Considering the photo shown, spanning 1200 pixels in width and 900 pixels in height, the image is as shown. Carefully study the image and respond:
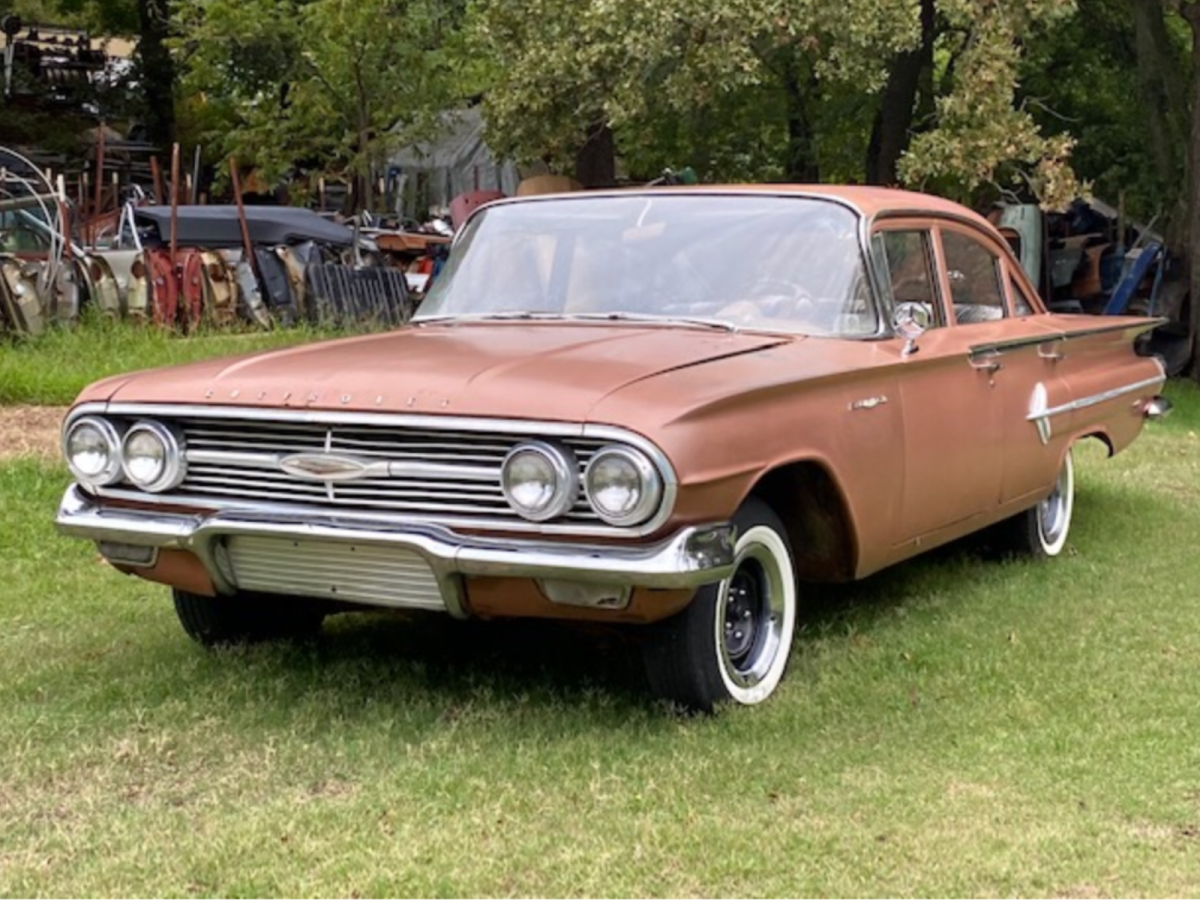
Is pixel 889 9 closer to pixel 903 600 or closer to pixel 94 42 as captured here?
pixel 903 600

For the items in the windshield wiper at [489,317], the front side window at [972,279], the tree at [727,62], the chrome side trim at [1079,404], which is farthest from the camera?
the tree at [727,62]

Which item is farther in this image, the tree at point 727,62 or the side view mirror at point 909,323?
the tree at point 727,62

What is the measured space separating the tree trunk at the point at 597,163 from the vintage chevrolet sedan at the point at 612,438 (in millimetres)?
11583

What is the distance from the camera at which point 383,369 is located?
436 cm

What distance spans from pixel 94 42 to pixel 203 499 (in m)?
33.5

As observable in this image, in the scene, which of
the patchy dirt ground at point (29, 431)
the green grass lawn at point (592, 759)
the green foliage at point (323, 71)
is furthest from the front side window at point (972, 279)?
the green foliage at point (323, 71)

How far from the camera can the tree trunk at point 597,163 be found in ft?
56.7

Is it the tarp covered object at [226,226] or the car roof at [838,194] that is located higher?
the car roof at [838,194]

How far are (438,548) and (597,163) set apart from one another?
1397 centimetres

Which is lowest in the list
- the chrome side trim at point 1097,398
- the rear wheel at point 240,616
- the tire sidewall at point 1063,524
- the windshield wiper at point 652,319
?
the tire sidewall at point 1063,524

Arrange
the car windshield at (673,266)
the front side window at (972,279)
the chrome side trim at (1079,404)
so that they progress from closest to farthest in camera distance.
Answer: the car windshield at (673,266)
the front side window at (972,279)
the chrome side trim at (1079,404)

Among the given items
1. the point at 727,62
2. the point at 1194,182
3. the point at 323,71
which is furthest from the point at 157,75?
the point at 1194,182

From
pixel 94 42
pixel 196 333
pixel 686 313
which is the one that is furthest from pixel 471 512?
pixel 94 42

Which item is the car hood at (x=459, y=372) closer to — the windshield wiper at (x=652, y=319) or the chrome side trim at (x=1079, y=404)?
the windshield wiper at (x=652, y=319)
